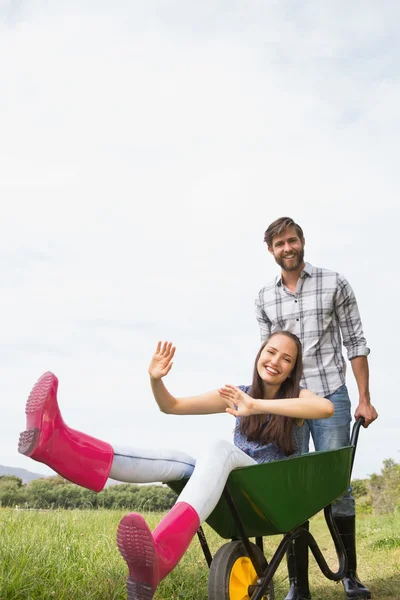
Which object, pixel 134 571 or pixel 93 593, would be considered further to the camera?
pixel 93 593

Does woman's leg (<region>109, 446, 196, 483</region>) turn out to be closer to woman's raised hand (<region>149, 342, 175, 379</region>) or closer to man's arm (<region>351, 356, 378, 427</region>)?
woman's raised hand (<region>149, 342, 175, 379</region>)

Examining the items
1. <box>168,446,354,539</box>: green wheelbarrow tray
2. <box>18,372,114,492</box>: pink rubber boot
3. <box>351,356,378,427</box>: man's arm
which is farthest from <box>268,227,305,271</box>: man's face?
<box>18,372,114,492</box>: pink rubber boot

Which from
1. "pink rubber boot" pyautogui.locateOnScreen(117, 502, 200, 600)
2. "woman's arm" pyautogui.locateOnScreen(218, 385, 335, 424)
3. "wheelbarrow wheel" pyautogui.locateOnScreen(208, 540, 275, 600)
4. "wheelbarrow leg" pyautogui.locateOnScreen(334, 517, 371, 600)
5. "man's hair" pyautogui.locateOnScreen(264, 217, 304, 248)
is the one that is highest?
"man's hair" pyautogui.locateOnScreen(264, 217, 304, 248)

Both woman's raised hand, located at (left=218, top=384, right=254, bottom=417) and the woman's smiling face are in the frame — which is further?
the woman's smiling face

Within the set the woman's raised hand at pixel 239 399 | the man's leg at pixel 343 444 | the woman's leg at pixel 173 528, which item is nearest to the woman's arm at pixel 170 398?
the woman's raised hand at pixel 239 399

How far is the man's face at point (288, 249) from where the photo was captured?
338 centimetres

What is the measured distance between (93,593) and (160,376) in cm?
90

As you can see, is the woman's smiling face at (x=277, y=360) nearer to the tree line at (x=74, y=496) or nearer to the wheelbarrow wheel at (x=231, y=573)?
the wheelbarrow wheel at (x=231, y=573)

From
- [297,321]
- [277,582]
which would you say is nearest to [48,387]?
[297,321]

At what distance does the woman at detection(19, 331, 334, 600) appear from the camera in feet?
6.45

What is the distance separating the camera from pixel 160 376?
104 inches

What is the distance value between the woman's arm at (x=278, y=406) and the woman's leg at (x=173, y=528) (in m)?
0.17

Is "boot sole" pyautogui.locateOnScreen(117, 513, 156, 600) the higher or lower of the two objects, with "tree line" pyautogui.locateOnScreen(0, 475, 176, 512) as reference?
higher

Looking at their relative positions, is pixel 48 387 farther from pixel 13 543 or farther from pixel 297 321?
pixel 297 321
